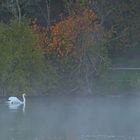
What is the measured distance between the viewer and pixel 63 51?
174 feet

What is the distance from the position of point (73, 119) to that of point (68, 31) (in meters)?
→ 16.6

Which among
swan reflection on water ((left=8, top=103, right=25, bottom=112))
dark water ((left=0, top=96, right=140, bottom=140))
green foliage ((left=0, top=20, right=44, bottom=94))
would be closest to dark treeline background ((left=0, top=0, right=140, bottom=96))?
green foliage ((left=0, top=20, right=44, bottom=94))

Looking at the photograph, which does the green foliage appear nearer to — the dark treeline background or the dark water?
the dark treeline background

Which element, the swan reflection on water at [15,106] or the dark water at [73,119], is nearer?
the dark water at [73,119]

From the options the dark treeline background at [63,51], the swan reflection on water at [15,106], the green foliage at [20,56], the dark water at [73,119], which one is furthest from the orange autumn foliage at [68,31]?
the swan reflection on water at [15,106]

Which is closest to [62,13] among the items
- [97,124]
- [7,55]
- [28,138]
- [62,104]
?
[7,55]

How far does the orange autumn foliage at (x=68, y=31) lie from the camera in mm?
52500

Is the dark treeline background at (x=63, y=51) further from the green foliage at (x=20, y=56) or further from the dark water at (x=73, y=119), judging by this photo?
the dark water at (x=73, y=119)

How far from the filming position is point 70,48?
52.4 m

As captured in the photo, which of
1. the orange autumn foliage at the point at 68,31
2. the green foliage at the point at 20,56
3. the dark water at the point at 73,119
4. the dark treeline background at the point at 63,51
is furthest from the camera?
the orange autumn foliage at the point at 68,31

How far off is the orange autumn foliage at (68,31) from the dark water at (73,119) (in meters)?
4.88

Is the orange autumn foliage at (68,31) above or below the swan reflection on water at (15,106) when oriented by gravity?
above

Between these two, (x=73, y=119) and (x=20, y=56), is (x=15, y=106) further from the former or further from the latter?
(x=73, y=119)

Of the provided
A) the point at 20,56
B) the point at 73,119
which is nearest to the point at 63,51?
the point at 20,56
